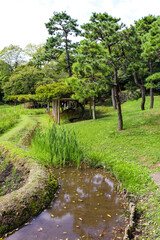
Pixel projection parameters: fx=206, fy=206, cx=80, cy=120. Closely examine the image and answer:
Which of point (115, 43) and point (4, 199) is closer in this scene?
point (4, 199)

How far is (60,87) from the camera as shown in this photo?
13500 millimetres

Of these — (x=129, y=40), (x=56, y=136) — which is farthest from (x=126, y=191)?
(x=129, y=40)

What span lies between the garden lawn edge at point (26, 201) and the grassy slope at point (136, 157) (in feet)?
5.53

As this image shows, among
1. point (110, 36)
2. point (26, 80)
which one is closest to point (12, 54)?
point (26, 80)

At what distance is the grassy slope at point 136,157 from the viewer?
3447 millimetres

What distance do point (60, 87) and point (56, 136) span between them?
7.98 metres

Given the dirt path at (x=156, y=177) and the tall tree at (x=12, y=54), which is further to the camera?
the tall tree at (x=12, y=54)

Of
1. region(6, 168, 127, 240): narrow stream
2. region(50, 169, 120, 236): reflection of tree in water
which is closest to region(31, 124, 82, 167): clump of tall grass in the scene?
region(50, 169, 120, 236): reflection of tree in water

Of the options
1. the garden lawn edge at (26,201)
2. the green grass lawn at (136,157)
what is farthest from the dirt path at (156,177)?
the garden lawn edge at (26,201)

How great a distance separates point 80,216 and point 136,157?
295cm

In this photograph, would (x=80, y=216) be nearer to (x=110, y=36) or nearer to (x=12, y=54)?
(x=110, y=36)

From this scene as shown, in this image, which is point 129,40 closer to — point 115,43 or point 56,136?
point 115,43

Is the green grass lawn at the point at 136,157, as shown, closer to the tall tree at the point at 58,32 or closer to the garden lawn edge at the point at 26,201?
the garden lawn edge at the point at 26,201

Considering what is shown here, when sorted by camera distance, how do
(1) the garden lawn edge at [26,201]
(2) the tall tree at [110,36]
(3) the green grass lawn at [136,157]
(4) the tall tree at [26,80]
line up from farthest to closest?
(4) the tall tree at [26,80]
(2) the tall tree at [110,36]
(3) the green grass lawn at [136,157]
(1) the garden lawn edge at [26,201]
